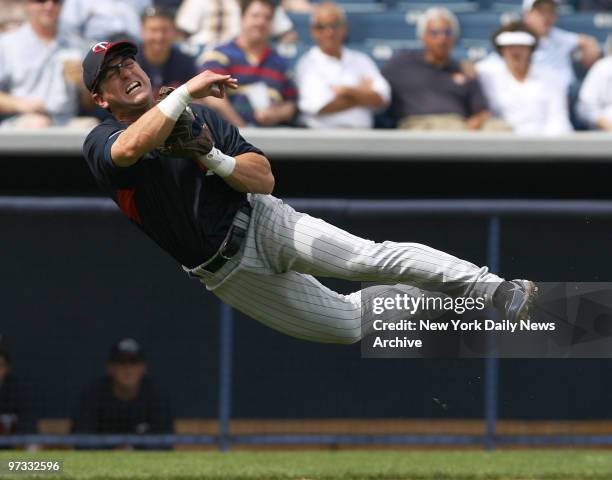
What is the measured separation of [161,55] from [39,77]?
0.83 m

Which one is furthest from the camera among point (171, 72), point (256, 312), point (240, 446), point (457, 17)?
point (457, 17)

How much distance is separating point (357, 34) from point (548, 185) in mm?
2311

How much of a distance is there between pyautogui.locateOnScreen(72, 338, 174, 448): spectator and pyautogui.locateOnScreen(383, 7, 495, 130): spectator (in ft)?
8.09

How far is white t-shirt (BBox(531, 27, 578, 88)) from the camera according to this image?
901 centimetres

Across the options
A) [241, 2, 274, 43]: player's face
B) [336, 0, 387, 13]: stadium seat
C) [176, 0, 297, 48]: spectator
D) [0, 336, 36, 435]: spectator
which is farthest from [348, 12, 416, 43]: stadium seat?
[0, 336, 36, 435]: spectator

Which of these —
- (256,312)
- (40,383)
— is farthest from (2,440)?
(256,312)

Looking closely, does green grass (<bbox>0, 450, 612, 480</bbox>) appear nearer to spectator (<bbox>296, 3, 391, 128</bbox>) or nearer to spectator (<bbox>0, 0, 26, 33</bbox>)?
spectator (<bbox>296, 3, 391, 128</bbox>)

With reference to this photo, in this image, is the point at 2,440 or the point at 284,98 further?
the point at 284,98

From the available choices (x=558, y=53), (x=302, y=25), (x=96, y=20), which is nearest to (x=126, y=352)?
(x=96, y=20)

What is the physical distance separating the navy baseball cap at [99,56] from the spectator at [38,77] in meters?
3.06

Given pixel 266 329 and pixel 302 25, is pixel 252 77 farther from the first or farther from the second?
pixel 266 329

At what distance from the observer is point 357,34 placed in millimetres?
9969

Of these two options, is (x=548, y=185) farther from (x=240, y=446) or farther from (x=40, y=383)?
(x=40, y=383)

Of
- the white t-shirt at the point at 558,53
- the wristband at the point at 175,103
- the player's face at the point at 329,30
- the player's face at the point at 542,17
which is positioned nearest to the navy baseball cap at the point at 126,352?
the player's face at the point at 329,30
